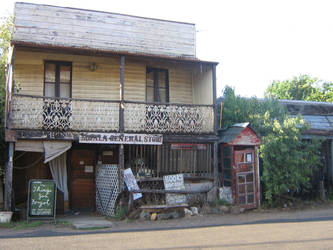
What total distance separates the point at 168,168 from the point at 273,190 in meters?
3.72

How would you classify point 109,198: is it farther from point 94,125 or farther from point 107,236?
point 107,236

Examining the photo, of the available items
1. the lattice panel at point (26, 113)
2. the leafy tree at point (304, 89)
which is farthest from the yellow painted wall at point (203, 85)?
the leafy tree at point (304, 89)

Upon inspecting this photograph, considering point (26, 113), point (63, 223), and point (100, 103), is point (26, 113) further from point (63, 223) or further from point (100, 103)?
point (63, 223)

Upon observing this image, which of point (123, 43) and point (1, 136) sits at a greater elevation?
point (123, 43)

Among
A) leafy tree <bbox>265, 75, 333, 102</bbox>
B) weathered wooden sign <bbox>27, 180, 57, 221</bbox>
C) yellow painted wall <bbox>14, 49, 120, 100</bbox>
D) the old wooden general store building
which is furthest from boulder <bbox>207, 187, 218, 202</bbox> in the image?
leafy tree <bbox>265, 75, 333, 102</bbox>

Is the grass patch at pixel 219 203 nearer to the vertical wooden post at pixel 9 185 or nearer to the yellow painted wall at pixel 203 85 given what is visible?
the yellow painted wall at pixel 203 85

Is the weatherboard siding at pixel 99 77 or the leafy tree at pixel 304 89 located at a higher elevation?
the leafy tree at pixel 304 89

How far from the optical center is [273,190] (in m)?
12.2

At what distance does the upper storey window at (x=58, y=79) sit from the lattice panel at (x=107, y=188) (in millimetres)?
3162

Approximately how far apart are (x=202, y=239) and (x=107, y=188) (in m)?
5.15

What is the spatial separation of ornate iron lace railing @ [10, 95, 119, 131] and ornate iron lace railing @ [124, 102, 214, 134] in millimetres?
575

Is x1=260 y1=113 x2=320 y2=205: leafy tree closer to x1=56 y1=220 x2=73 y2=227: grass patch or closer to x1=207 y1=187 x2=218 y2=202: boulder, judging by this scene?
x1=207 y1=187 x2=218 y2=202: boulder

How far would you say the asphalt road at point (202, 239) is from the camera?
23.5ft

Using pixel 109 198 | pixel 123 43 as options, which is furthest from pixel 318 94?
pixel 109 198
